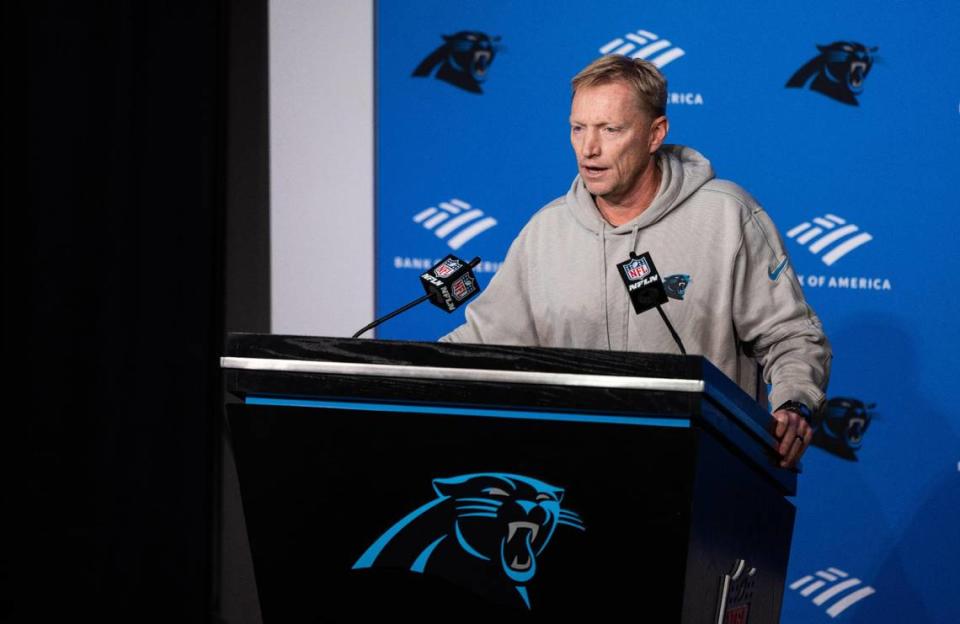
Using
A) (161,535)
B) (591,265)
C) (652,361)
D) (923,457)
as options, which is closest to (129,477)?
(161,535)

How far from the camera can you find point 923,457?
11.3 feet

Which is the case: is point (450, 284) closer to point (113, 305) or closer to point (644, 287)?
point (644, 287)

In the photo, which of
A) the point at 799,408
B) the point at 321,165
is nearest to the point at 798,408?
the point at 799,408

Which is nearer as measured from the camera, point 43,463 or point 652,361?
point 652,361

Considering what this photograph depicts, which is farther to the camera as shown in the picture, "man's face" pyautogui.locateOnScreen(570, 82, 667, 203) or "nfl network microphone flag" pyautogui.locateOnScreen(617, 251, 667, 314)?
"man's face" pyautogui.locateOnScreen(570, 82, 667, 203)

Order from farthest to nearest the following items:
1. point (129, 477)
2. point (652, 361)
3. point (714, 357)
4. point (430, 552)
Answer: point (129, 477)
point (714, 357)
point (430, 552)
point (652, 361)

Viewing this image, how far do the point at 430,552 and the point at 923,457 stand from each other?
2.33 metres

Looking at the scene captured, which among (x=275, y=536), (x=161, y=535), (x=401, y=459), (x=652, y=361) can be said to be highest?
(x=652, y=361)

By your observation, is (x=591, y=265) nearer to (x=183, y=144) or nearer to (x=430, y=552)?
(x=430, y=552)

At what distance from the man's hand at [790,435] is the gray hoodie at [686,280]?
1.25 feet

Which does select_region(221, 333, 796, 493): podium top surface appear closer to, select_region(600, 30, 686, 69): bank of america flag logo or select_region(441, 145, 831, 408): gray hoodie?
select_region(441, 145, 831, 408): gray hoodie

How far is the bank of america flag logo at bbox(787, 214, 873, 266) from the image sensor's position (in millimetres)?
3529

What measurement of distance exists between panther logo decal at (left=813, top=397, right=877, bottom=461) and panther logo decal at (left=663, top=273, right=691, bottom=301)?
1368mm

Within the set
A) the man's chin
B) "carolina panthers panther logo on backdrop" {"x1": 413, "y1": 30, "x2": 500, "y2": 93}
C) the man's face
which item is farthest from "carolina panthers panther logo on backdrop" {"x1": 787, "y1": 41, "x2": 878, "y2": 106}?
the man's chin
